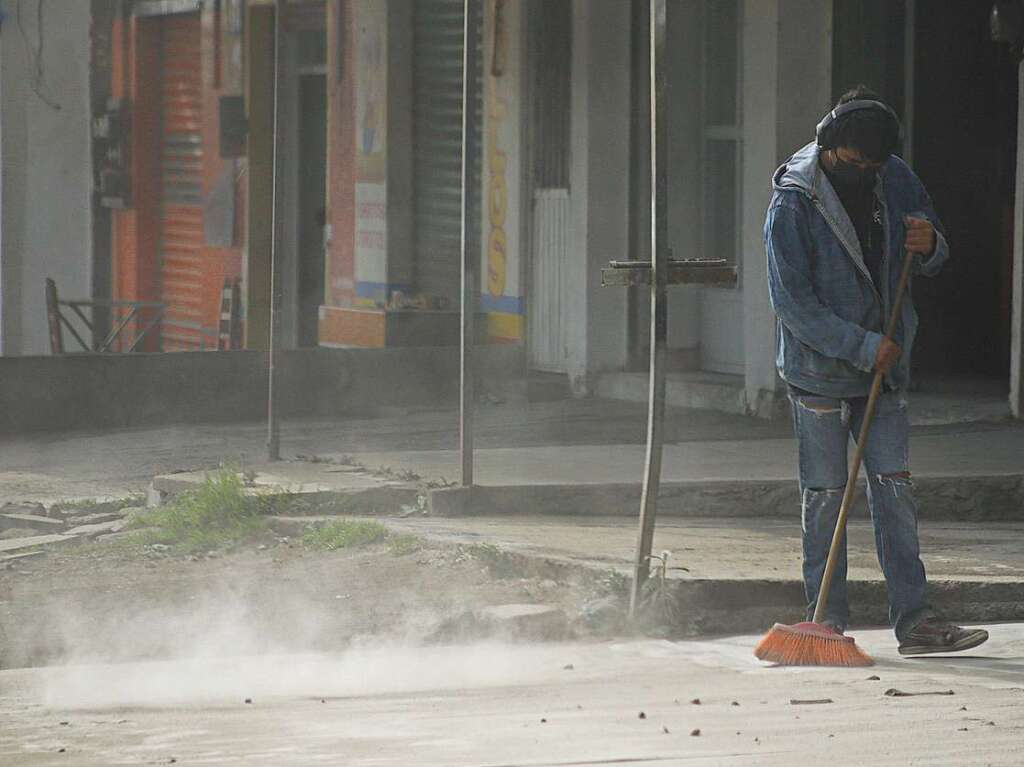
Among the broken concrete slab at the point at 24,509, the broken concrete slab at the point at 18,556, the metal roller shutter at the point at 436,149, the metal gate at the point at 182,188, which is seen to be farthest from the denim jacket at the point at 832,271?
the metal gate at the point at 182,188

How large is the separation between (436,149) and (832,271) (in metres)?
8.85

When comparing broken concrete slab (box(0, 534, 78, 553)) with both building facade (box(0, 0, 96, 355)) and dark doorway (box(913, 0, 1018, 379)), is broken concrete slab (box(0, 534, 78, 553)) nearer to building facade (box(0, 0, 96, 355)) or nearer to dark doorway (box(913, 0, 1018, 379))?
dark doorway (box(913, 0, 1018, 379))

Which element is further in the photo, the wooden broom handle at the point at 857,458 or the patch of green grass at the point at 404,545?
the patch of green grass at the point at 404,545

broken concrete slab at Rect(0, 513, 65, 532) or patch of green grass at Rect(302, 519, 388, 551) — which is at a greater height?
patch of green grass at Rect(302, 519, 388, 551)

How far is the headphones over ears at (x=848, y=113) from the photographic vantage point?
5684 millimetres

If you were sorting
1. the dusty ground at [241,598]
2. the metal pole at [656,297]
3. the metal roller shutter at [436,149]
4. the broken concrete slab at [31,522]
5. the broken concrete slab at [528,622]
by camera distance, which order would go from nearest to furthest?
the metal pole at [656,297] < the broken concrete slab at [528,622] < the dusty ground at [241,598] < the broken concrete slab at [31,522] < the metal roller shutter at [436,149]

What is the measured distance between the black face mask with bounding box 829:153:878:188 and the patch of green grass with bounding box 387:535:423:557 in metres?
2.45

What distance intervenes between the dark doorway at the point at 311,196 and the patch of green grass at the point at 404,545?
29.0 ft

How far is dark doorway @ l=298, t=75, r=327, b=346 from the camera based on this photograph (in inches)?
641

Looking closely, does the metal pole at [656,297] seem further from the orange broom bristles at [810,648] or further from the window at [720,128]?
the window at [720,128]

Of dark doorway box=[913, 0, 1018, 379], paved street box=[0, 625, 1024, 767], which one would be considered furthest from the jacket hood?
dark doorway box=[913, 0, 1018, 379]

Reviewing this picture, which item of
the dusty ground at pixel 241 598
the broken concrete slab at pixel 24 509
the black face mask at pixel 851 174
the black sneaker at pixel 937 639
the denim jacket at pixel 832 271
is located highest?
the black face mask at pixel 851 174

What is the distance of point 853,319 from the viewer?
5809mm

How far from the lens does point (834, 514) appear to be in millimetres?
5965
